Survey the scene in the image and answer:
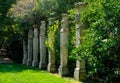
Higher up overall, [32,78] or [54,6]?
[54,6]

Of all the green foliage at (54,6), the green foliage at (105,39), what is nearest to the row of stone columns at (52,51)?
the green foliage at (54,6)

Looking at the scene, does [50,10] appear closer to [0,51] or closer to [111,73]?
[111,73]

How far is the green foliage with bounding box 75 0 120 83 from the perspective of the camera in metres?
11.6

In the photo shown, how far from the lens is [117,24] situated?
1161 cm

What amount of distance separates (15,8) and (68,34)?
1624cm

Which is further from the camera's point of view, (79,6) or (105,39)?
(79,6)

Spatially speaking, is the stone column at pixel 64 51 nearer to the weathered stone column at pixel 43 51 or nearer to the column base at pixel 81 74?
the column base at pixel 81 74

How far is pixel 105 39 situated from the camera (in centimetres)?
1181

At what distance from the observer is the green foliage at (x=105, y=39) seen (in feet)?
38.0

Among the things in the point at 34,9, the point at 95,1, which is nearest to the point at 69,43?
the point at 95,1

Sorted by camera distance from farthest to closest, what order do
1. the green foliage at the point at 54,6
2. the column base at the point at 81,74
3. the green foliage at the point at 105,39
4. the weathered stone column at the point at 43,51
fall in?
the green foliage at the point at 54,6 < the weathered stone column at the point at 43,51 < the column base at the point at 81,74 < the green foliage at the point at 105,39

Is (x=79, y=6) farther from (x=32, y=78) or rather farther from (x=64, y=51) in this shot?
(x=32, y=78)

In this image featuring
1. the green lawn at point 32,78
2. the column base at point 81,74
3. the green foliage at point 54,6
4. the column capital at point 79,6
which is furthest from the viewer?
the green foliage at point 54,6

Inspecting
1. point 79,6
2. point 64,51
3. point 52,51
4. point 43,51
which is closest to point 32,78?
point 64,51
